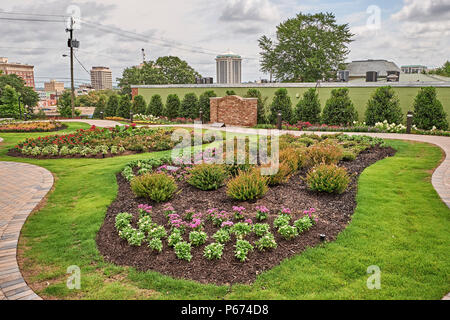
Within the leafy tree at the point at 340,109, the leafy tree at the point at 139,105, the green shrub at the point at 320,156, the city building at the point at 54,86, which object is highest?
the city building at the point at 54,86

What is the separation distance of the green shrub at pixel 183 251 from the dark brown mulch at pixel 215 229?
0.05 meters

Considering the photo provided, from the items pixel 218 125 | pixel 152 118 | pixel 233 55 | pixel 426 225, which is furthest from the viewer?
pixel 233 55

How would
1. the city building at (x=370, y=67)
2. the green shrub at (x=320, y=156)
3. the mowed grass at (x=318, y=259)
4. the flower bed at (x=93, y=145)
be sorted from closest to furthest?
the mowed grass at (x=318, y=259) → the green shrub at (x=320, y=156) → the flower bed at (x=93, y=145) → the city building at (x=370, y=67)

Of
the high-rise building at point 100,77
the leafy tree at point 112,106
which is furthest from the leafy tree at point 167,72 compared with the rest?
the high-rise building at point 100,77

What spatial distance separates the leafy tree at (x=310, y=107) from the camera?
640 inches

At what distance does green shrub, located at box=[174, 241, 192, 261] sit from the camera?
356 cm

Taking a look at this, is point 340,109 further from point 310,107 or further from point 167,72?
point 167,72

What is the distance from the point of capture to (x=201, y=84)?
23266 millimetres

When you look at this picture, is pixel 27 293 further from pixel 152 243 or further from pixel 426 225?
pixel 426 225

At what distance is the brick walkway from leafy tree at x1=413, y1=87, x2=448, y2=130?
48.3ft

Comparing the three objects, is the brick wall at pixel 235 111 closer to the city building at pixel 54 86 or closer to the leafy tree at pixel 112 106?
the leafy tree at pixel 112 106

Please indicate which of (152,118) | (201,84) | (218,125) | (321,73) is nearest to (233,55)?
(321,73)

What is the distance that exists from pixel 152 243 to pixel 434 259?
3223 mm
